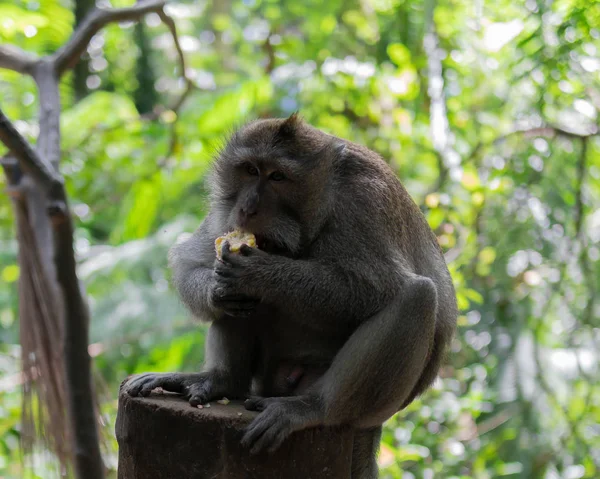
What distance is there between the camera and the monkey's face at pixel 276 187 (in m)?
3.22

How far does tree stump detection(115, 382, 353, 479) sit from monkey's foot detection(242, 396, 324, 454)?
37 millimetres

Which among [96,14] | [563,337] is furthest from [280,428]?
[563,337]

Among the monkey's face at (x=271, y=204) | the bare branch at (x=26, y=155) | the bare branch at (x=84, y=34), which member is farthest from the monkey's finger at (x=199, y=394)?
the bare branch at (x=84, y=34)

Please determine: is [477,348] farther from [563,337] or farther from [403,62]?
[403,62]

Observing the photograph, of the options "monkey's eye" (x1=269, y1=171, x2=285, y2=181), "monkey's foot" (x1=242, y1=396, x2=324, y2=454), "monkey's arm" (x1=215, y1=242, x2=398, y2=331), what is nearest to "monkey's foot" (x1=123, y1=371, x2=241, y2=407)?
"monkey's foot" (x1=242, y1=396, x2=324, y2=454)

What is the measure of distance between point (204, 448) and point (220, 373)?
59 cm

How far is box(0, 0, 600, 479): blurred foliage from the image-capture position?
5.97m

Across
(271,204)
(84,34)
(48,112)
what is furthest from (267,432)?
(84,34)

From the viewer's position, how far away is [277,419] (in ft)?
9.15

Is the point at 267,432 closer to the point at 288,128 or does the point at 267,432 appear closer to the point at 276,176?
the point at 276,176

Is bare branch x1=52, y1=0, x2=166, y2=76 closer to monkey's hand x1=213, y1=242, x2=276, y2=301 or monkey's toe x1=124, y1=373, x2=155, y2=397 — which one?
monkey's hand x1=213, y1=242, x2=276, y2=301

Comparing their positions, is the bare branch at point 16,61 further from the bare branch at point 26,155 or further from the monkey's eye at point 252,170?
the monkey's eye at point 252,170

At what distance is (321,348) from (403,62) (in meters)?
4.62

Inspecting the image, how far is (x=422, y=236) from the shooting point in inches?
145
